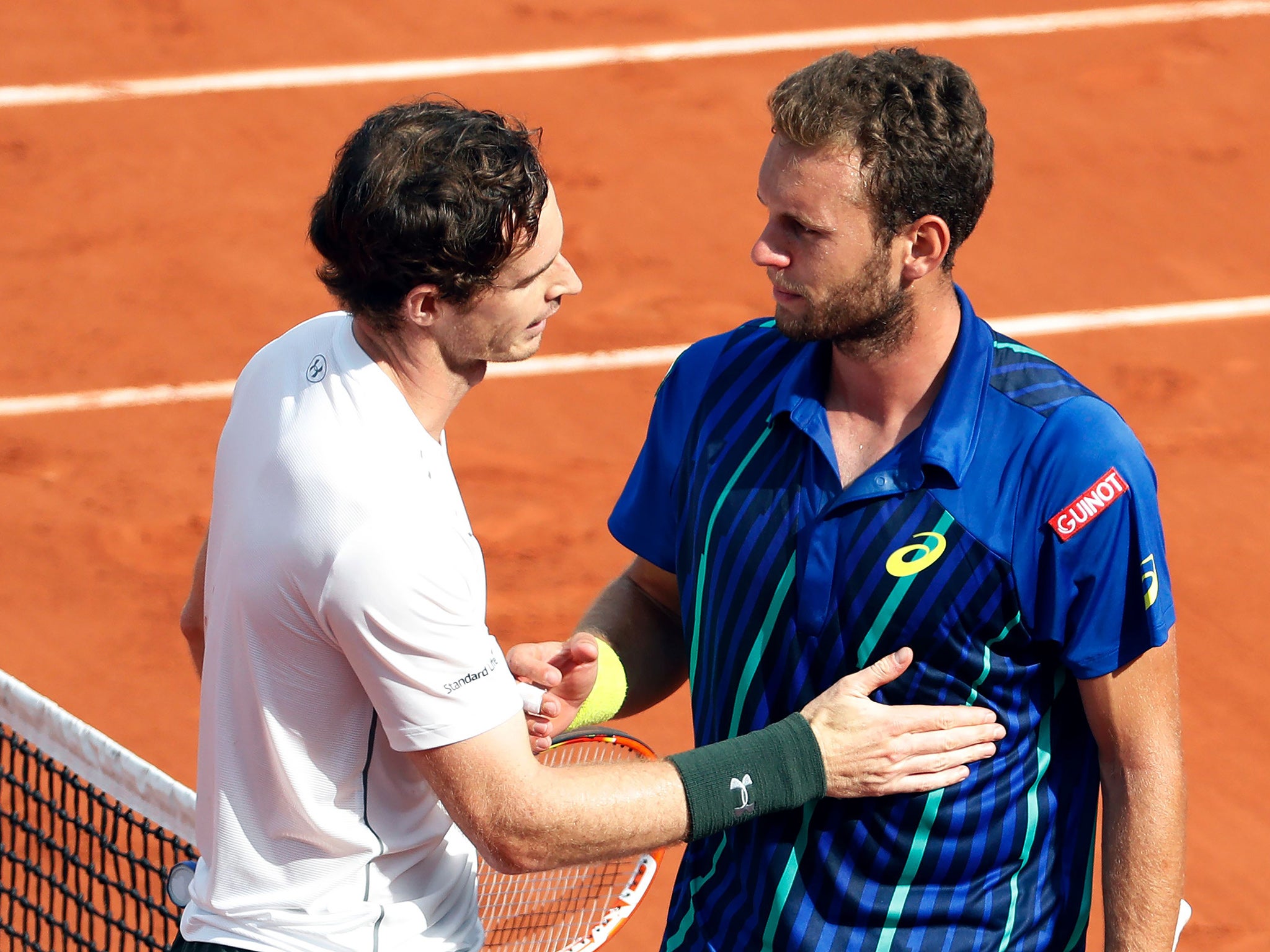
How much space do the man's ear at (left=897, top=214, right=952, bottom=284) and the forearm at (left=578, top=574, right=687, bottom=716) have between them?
1055 millimetres

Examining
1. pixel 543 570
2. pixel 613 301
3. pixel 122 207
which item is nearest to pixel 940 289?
pixel 543 570

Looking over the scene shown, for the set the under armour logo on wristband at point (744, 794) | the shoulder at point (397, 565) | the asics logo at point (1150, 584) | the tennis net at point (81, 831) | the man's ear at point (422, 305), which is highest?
the man's ear at point (422, 305)

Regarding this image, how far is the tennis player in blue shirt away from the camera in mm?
2986

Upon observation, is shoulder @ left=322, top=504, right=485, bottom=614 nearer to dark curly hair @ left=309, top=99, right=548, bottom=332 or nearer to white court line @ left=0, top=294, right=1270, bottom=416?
dark curly hair @ left=309, top=99, right=548, bottom=332

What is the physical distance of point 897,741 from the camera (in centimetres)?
303

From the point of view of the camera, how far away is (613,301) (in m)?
9.08

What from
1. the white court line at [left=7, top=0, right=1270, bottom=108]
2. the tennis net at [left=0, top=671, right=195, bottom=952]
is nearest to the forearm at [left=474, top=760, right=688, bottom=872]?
the tennis net at [left=0, top=671, right=195, bottom=952]

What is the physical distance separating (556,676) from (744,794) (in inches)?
22.4

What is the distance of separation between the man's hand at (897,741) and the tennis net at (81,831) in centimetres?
207

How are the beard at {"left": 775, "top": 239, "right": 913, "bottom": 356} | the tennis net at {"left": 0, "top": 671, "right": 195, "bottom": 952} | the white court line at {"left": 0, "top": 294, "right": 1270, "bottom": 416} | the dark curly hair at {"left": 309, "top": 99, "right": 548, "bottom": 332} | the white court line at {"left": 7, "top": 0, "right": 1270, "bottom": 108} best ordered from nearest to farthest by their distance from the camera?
1. the dark curly hair at {"left": 309, "top": 99, "right": 548, "bottom": 332}
2. the beard at {"left": 775, "top": 239, "right": 913, "bottom": 356}
3. the tennis net at {"left": 0, "top": 671, "right": 195, "bottom": 952}
4. the white court line at {"left": 0, "top": 294, "right": 1270, "bottom": 416}
5. the white court line at {"left": 7, "top": 0, "right": 1270, "bottom": 108}

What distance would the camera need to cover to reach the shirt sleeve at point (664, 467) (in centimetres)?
349

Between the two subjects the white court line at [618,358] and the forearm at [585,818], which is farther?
the white court line at [618,358]

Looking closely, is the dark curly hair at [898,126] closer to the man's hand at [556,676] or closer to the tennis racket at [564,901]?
the man's hand at [556,676]

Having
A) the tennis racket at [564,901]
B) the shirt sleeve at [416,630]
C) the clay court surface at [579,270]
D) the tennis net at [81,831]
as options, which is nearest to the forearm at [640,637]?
the tennis racket at [564,901]
